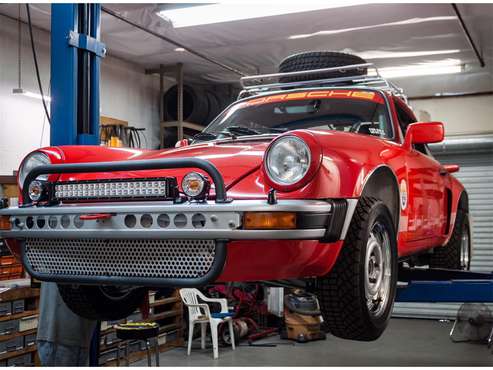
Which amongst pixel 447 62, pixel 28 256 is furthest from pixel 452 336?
pixel 28 256

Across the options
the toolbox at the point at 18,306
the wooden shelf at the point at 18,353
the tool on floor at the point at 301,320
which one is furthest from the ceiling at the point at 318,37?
the tool on floor at the point at 301,320

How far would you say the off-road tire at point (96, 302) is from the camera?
8.96 feet

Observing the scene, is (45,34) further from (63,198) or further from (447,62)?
(63,198)

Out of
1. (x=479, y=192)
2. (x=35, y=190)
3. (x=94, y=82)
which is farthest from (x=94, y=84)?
(x=479, y=192)

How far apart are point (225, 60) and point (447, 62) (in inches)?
132

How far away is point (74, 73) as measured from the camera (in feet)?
10.7

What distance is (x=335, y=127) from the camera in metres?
3.05

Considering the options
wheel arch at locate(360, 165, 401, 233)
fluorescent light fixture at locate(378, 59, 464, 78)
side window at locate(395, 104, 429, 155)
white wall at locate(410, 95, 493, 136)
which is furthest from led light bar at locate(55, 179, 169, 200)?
white wall at locate(410, 95, 493, 136)

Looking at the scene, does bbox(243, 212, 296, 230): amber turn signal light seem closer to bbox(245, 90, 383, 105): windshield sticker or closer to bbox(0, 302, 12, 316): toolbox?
bbox(245, 90, 383, 105): windshield sticker

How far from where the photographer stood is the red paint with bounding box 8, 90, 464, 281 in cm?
198

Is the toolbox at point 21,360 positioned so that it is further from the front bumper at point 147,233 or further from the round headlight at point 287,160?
the round headlight at point 287,160

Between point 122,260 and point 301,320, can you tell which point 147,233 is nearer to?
point 122,260

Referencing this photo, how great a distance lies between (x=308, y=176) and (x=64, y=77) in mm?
1788

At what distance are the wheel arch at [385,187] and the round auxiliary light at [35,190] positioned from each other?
1.23 meters
